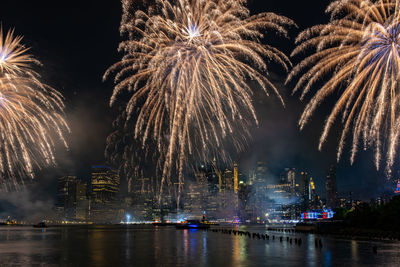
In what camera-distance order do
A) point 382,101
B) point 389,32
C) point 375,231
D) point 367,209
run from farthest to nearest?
point 367,209 → point 375,231 → point 382,101 → point 389,32

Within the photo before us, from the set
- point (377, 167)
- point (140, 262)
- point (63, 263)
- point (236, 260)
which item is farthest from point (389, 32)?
point (63, 263)

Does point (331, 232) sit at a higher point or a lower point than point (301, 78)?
lower

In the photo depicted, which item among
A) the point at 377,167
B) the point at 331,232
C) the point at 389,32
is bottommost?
the point at 331,232

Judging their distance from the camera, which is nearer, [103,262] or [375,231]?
[103,262]

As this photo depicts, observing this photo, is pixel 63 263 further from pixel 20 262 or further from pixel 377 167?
pixel 377 167

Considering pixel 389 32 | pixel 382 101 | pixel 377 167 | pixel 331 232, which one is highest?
pixel 389 32

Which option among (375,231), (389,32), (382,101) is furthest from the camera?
(375,231)

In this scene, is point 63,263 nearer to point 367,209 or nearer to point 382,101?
point 382,101

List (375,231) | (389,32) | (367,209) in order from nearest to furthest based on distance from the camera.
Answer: (389,32) → (375,231) → (367,209)

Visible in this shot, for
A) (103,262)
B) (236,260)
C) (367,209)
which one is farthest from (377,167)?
A: (367,209)
